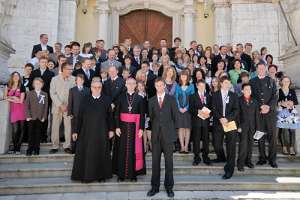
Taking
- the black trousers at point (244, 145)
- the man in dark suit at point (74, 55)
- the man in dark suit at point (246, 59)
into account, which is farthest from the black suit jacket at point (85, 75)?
the man in dark suit at point (246, 59)

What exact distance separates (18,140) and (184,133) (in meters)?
3.58

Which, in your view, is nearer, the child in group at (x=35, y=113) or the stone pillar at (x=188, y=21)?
the child in group at (x=35, y=113)

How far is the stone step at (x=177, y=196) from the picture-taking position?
6109 millimetres

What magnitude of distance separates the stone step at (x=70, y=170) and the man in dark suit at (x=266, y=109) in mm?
249

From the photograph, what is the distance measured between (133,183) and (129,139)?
79 cm

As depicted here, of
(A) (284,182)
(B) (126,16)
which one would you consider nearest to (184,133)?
(A) (284,182)

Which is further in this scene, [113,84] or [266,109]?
[113,84]

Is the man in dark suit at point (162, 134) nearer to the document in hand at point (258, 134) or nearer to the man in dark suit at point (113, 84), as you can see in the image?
the man in dark suit at point (113, 84)

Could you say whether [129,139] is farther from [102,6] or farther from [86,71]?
[102,6]

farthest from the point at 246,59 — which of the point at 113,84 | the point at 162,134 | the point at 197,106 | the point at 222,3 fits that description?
the point at 222,3

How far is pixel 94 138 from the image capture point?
652 cm

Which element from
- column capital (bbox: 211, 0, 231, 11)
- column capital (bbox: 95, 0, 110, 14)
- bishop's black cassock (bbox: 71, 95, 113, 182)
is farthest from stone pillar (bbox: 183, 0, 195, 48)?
bishop's black cassock (bbox: 71, 95, 113, 182)

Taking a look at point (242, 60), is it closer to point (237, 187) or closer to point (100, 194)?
point (237, 187)

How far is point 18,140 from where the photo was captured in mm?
7840
